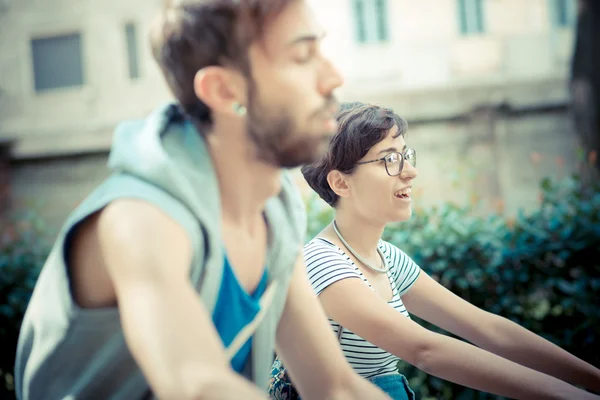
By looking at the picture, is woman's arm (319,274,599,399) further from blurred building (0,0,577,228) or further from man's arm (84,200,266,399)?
blurred building (0,0,577,228)

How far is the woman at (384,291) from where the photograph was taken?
6.59ft

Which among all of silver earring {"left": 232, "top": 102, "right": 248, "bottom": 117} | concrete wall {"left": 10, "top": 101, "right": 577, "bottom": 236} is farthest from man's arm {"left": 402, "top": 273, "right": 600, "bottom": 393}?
concrete wall {"left": 10, "top": 101, "right": 577, "bottom": 236}

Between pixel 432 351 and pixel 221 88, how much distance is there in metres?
1.01

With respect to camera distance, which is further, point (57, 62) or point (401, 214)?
point (57, 62)

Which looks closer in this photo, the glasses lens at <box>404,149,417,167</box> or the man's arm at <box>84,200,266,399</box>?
the man's arm at <box>84,200,266,399</box>

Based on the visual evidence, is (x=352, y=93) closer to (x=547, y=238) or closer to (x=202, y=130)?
(x=547, y=238)

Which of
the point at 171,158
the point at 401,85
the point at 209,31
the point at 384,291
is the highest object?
the point at 401,85

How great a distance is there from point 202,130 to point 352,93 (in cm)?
1069

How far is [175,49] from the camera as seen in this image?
4.59 feet

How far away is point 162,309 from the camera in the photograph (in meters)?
1.21

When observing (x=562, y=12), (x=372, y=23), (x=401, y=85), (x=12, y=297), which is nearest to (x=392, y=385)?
(x=12, y=297)

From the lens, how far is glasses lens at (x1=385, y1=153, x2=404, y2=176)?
2.37 metres

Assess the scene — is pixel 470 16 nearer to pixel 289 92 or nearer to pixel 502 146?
pixel 502 146

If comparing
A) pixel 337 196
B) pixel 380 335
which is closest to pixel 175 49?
pixel 380 335
